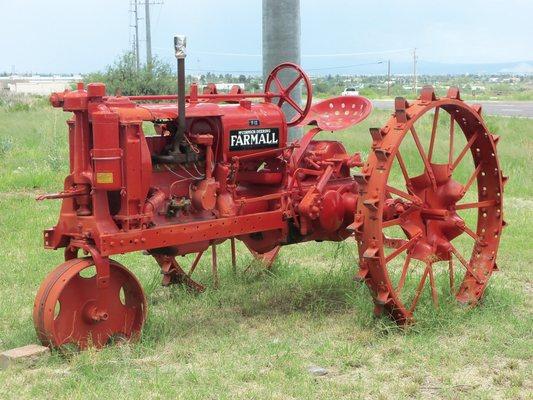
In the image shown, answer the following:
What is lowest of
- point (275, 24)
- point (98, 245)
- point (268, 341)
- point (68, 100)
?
point (268, 341)

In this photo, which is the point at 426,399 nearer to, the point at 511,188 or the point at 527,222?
the point at 527,222

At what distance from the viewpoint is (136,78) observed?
95.2 feet

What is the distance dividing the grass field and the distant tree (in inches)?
814

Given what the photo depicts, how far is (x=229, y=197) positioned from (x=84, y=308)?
1.27 metres

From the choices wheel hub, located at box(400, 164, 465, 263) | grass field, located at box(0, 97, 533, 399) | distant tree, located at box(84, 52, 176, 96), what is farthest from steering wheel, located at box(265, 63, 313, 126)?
distant tree, located at box(84, 52, 176, 96)

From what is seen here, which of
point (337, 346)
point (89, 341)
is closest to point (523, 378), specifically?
point (337, 346)

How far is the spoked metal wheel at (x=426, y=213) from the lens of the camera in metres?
5.37

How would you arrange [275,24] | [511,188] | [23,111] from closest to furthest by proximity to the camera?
[275,24] → [511,188] → [23,111]

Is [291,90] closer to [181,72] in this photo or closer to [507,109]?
[181,72]

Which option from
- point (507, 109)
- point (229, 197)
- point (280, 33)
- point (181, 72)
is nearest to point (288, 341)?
point (229, 197)

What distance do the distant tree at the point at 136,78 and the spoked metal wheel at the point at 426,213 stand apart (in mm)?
22483

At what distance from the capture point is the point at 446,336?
5473mm

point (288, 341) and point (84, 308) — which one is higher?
point (84, 308)

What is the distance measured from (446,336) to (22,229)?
5.21 m
